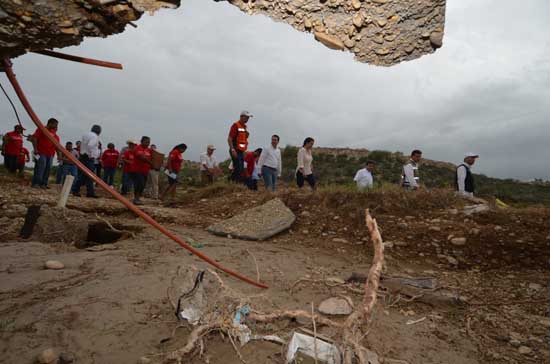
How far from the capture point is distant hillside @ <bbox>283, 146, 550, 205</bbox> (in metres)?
17.0

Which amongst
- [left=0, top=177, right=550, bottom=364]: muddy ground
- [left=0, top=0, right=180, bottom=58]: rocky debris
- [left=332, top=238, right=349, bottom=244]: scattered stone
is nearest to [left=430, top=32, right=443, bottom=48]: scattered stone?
[left=0, top=0, right=180, bottom=58]: rocky debris

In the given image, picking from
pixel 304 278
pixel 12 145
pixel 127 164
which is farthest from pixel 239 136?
pixel 12 145

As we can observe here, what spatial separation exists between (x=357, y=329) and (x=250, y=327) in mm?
679

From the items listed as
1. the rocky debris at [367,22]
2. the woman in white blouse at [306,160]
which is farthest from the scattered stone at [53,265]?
the woman in white blouse at [306,160]

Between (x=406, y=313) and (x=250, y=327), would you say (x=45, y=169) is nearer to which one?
(x=250, y=327)

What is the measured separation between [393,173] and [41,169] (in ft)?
54.9

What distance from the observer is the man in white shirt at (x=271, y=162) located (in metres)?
7.16

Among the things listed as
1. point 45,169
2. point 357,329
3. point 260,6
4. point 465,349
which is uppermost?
point 260,6

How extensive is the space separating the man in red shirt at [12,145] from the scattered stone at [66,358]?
8.35 m

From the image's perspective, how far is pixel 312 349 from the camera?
5.85ft

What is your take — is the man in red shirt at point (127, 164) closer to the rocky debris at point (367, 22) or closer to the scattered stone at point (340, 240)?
the scattered stone at point (340, 240)

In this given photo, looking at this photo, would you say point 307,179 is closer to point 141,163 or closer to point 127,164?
point 141,163

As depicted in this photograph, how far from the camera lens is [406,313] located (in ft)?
8.66

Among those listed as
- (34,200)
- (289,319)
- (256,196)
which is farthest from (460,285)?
(34,200)
